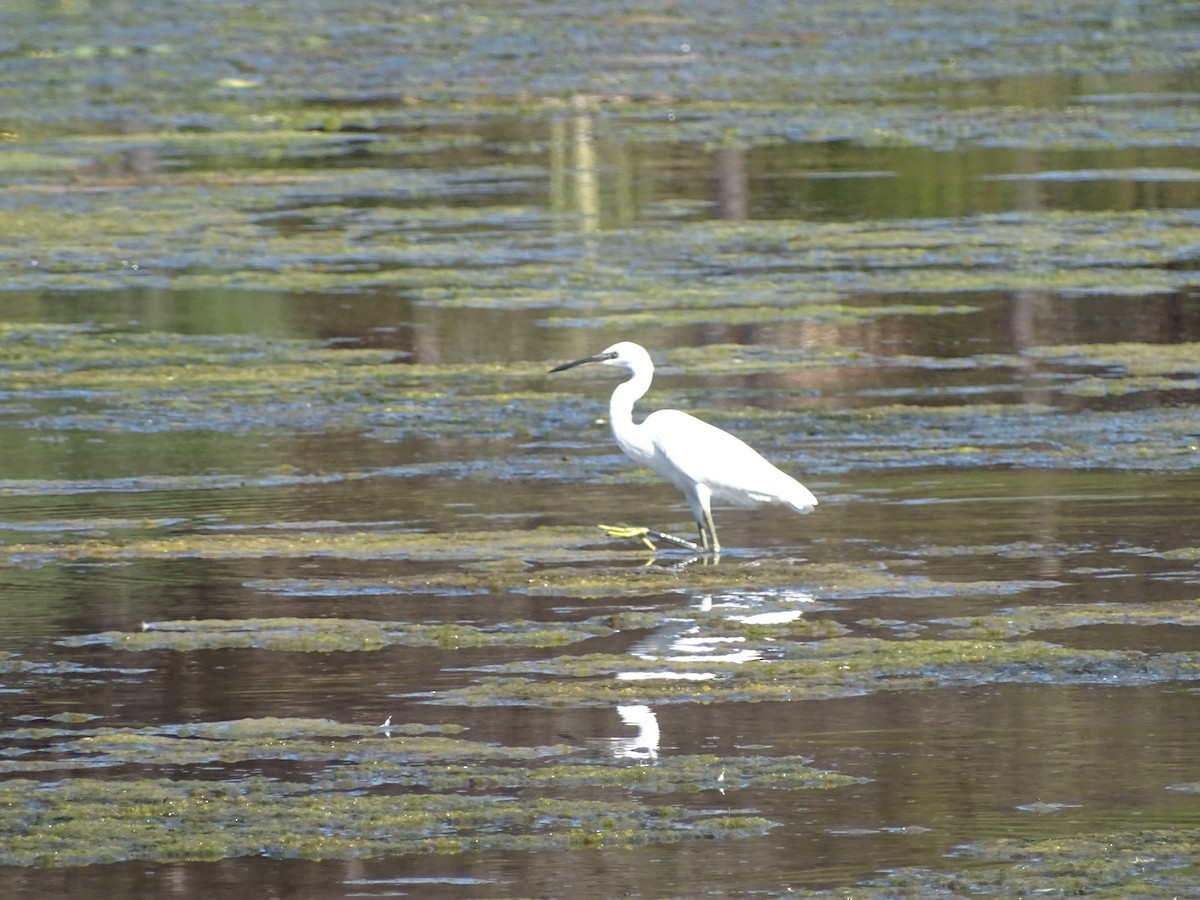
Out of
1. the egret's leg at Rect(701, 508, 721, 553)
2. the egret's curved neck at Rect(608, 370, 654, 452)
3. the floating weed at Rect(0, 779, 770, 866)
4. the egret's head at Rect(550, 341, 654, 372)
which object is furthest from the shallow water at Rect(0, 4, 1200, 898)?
the egret's head at Rect(550, 341, 654, 372)

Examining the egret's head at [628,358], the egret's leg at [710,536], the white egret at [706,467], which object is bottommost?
the egret's leg at [710,536]

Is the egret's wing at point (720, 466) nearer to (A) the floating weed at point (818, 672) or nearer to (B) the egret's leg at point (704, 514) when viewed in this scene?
(B) the egret's leg at point (704, 514)

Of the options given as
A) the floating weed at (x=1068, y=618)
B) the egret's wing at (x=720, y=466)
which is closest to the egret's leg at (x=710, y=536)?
the egret's wing at (x=720, y=466)

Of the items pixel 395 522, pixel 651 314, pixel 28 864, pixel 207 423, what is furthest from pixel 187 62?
pixel 28 864

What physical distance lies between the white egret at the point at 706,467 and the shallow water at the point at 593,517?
0.24 m

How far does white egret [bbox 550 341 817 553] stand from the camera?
1021 cm

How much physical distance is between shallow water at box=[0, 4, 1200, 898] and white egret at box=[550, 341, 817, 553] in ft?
0.77

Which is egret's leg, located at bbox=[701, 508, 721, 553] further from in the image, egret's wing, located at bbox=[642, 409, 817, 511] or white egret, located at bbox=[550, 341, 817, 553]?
egret's wing, located at bbox=[642, 409, 817, 511]

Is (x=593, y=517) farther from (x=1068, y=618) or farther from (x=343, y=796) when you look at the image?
(x=343, y=796)

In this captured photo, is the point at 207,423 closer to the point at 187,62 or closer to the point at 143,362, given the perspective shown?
the point at 143,362

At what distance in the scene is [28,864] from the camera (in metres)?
6.34

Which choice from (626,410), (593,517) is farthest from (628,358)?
(593,517)

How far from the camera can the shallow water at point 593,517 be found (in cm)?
660

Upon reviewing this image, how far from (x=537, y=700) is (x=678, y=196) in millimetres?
14302
